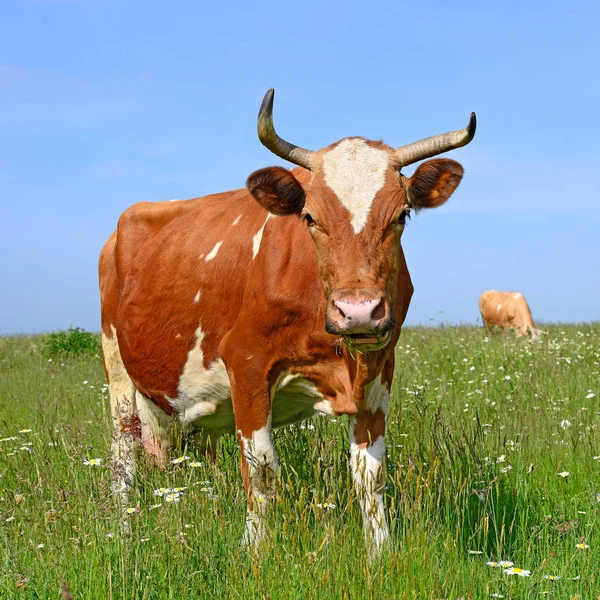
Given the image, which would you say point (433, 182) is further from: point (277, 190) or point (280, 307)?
point (280, 307)

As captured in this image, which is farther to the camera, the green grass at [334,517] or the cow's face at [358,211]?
the cow's face at [358,211]

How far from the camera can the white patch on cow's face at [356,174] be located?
14.4 feet

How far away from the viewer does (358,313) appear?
13.0ft

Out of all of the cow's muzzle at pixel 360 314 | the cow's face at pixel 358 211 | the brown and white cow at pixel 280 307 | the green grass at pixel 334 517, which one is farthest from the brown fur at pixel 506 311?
the cow's muzzle at pixel 360 314

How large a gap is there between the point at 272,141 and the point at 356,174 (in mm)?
656

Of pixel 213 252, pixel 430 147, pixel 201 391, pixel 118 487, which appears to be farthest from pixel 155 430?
pixel 430 147

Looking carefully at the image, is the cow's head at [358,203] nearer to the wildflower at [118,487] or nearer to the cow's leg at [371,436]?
the cow's leg at [371,436]

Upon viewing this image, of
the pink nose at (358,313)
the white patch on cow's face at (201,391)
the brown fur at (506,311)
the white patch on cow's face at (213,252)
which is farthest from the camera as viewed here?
the brown fur at (506,311)

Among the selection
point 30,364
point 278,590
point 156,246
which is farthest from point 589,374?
point 30,364

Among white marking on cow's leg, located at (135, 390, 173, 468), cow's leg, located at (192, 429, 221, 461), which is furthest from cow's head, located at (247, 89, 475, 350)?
white marking on cow's leg, located at (135, 390, 173, 468)

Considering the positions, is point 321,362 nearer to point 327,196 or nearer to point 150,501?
point 327,196

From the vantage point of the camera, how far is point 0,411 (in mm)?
9695

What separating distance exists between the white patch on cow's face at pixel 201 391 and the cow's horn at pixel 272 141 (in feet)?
5.75

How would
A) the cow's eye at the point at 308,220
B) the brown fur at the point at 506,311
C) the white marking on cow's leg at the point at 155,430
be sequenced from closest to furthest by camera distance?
the cow's eye at the point at 308,220 < the white marking on cow's leg at the point at 155,430 < the brown fur at the point at 506,311
